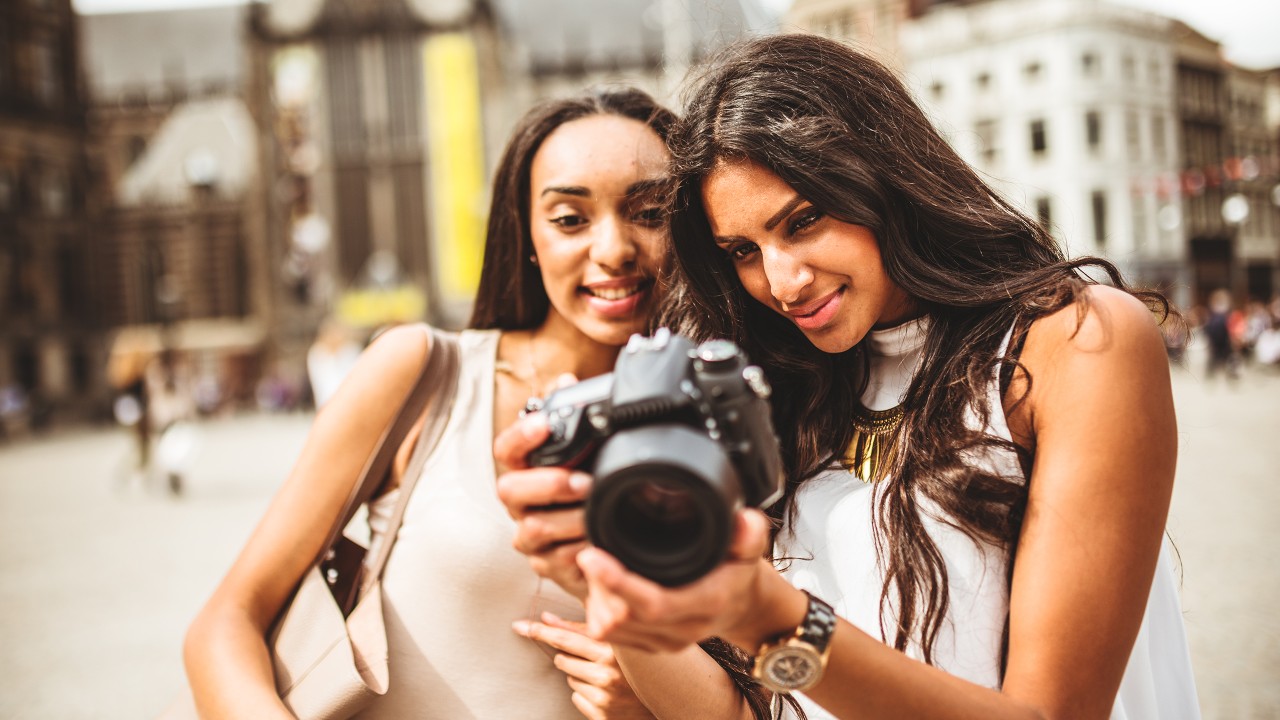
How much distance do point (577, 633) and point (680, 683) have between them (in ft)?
1.01

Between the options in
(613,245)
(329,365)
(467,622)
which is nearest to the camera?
(467,622)

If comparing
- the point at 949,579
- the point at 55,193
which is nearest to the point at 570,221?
the point at 949,579

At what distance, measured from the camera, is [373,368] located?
2.05m

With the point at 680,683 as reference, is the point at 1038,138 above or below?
above

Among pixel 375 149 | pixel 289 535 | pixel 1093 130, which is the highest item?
pixel 375 149

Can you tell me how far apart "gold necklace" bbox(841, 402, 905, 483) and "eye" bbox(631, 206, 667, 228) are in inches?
26.3

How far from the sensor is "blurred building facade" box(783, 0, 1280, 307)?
3175 cm

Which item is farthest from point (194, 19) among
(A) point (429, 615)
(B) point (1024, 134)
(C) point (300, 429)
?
(A) point (429, 615)

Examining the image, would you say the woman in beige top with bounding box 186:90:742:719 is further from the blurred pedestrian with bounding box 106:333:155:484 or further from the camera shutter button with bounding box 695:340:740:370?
the blurred pedestrian with bounding box 106:333:155:484

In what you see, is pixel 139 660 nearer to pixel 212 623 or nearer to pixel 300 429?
pixel 212 623

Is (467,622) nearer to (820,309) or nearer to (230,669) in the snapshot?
(230,669)

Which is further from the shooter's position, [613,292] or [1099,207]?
Result: [1099,207]

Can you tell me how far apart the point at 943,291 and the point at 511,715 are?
4.00ft

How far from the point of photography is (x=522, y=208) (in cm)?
238
